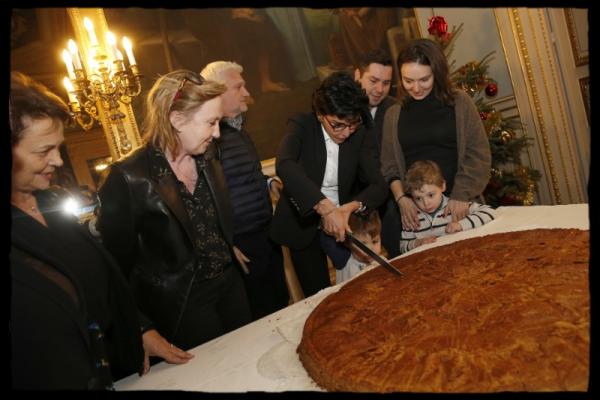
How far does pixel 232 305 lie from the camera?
6.63 ft

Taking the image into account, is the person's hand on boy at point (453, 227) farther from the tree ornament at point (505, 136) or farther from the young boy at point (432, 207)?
the tree ornament at point (505, 136)

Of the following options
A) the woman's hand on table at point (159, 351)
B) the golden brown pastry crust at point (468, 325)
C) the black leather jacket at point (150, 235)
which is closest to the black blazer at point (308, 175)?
the golden brown pastry crust at point (468, 325)

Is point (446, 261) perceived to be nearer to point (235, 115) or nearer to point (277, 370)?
point (277, 370)

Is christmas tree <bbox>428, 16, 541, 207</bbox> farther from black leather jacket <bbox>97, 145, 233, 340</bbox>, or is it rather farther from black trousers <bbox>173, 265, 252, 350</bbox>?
black leather jacket <bbox>97, 145, 233, 340</bbox>

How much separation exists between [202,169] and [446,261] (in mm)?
1121

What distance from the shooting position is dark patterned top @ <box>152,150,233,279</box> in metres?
1.76

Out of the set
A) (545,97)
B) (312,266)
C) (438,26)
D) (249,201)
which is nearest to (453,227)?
(312,266)

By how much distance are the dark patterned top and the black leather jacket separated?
51 millimetres

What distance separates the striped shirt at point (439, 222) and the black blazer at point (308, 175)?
318 millimetres

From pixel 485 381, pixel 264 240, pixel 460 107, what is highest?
pixel 460 107

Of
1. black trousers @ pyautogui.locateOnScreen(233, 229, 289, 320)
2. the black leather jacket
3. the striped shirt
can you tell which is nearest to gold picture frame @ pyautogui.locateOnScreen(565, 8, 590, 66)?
the striped shirt

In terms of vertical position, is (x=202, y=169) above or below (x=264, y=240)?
above

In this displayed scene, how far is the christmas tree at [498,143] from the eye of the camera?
15.7 ft
